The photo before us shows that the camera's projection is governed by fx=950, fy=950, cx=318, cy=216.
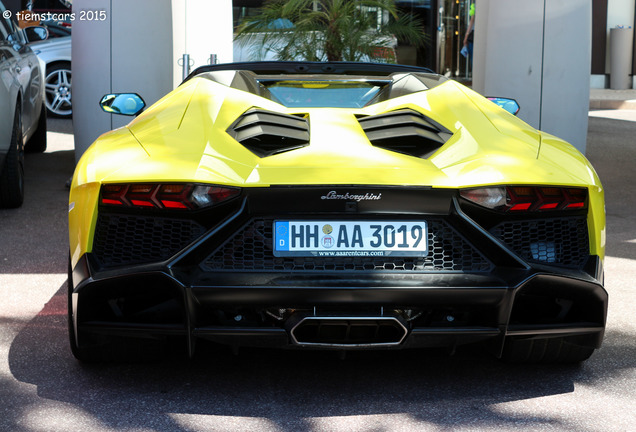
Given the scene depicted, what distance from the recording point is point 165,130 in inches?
135

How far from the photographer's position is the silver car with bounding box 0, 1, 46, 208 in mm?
6797

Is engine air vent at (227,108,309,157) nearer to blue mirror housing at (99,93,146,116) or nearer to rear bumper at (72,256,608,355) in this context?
rear bumper at (72,256,608,355)

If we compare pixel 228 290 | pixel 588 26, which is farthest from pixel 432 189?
pixel 588 26

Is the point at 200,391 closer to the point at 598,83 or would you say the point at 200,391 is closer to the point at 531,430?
the point at 531,430

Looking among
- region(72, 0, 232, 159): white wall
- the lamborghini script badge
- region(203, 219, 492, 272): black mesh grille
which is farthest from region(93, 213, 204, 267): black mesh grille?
region(72, 0, 232, 159): white wall

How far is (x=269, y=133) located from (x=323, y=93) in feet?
2.62

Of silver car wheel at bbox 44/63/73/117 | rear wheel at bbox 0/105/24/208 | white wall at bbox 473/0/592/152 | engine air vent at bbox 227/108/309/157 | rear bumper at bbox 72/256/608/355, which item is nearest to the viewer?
rear bumper at bbox 72/256/608/355

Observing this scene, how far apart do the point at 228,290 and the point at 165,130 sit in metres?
0.76

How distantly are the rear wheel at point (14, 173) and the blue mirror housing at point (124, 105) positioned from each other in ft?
9.69

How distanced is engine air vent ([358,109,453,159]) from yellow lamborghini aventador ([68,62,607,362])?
13 mm

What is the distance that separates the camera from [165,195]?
9.98 ft

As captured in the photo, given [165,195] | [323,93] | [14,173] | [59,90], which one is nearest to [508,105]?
[323,93]

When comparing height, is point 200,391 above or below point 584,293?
below

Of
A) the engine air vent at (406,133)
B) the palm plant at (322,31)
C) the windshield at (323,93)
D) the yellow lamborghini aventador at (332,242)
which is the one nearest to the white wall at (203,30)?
the palm plant at (322,31)
